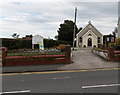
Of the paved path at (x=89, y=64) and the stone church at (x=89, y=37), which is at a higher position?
the stone church at (x=89, y=37)

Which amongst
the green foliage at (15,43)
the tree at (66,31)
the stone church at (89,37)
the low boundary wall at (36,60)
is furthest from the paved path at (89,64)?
the tree at (66,31)

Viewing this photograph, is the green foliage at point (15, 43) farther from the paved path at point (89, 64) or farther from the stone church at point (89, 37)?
the stone church at point (89, 37)

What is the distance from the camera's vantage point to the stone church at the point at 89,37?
4031 cm

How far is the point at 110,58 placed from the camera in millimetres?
15078

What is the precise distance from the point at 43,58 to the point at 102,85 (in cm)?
777

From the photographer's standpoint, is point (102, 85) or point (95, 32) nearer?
point (102, 85)

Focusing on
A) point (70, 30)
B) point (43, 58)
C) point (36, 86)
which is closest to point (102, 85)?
point (36, 86)

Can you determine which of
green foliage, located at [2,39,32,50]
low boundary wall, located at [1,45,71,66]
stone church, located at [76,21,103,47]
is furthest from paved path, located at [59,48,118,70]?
stone church, located at [76,21,103,47]

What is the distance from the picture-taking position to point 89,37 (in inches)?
1602

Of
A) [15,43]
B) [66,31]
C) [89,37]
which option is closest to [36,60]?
[15,43]

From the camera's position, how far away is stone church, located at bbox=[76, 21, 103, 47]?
40.3m

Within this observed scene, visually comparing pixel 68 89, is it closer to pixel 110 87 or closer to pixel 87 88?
pixel 87 88

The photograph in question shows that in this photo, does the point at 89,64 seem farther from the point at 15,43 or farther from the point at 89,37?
the point at 89,37

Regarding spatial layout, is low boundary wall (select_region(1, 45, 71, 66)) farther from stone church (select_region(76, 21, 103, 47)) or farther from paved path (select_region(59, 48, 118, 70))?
stone church (select_region(76, 21, 103, 47))
